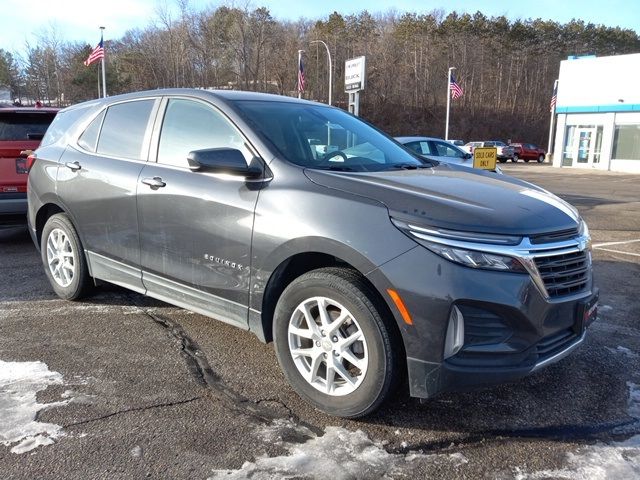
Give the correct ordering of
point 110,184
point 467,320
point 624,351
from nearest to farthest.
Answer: point 467,320 < point 624,351 < point 110,184

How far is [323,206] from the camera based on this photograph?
3043 mm

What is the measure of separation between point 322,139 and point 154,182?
47.3 inches

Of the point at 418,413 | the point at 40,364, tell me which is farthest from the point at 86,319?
the point at 418,413

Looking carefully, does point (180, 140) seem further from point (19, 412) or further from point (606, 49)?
point (606, 49)

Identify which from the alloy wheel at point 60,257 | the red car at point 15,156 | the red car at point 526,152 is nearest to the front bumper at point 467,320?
the alloy wheel at point 60,257

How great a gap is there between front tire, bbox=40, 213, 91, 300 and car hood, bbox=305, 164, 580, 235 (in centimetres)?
251

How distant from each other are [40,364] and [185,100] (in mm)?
2040

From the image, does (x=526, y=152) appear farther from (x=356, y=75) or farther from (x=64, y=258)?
(x=64, y=258)

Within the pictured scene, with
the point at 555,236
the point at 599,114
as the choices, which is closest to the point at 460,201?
the point at 555,236

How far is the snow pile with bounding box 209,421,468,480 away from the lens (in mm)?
2570

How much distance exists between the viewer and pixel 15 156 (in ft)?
22.8

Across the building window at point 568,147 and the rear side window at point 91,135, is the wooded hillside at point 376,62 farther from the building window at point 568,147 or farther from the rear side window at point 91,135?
the rear side window at point 91,135

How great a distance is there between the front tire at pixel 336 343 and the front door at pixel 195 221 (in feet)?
1.32

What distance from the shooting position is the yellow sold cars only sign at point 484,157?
40.5 feet
